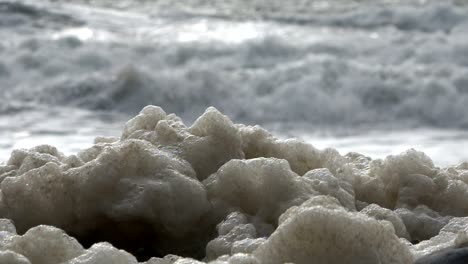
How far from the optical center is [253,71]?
40.7 ft

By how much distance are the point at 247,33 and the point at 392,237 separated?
41.0ft

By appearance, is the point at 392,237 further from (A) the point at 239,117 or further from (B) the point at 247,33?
(B) the point at 247,33

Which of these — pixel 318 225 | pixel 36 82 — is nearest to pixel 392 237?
pixel 318 225

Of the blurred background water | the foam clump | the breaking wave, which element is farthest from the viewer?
the breaking wave

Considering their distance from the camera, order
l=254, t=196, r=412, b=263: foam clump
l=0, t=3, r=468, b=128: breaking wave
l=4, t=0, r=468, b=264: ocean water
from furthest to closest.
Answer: l=0, t=3, r=468, b=128: breaking wave, l=4, t=0, r=468, b=264: ocean water, l=254, t=196, r=412, b=263: foam clump

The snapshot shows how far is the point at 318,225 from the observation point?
6.90 feet

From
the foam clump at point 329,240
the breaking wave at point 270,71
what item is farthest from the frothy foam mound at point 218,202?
the breaking wave at point 270,71

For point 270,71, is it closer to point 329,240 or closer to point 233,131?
point 233,131

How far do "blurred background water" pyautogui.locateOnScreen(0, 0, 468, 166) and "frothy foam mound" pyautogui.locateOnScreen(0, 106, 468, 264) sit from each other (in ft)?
15.9

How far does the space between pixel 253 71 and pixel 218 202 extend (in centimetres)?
990

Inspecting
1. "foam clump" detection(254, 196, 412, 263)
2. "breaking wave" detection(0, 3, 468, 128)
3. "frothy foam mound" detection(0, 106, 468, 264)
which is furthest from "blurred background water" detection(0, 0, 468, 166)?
"foam clump" detection(254, 196, 412, 263)

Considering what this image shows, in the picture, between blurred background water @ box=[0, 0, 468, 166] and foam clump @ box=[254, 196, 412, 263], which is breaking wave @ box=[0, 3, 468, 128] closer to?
blurred background water @ box=[0, 0, 468, 166]

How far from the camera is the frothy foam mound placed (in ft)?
6.95

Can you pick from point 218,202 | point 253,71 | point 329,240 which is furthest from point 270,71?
point 329,240
